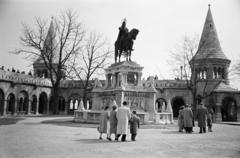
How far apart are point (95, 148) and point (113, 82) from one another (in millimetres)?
12056

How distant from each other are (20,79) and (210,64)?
2702cm

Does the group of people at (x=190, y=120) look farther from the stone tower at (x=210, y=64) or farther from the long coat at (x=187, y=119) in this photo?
the stone tower at (x=210, y=64)

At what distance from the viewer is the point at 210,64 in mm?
39938

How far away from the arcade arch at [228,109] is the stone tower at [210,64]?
105 inches

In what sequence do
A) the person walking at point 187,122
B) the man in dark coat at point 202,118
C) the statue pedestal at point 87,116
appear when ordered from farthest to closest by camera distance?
the statue pedestal at point 87,116
the man in dark coat at point 202,118
the person walking at point 187,122

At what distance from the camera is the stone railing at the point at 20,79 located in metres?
34.7

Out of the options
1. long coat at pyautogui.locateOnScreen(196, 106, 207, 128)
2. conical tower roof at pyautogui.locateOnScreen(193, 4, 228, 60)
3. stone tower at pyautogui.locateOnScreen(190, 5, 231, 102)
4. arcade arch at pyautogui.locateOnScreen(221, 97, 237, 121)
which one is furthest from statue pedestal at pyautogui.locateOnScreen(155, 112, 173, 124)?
conical tower roof at pyautogui.locateOnScreen(193, 4, 228, 60)

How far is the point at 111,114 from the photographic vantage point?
10836mm

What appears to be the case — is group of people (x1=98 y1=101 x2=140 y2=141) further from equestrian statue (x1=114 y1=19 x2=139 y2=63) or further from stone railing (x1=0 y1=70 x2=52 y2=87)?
stone railing (x1=0 y1=70 x2=52 y2=87)

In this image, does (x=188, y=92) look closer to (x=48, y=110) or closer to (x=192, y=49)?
(x=192, y=49)

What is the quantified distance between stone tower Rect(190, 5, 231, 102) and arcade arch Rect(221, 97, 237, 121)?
2657 millimetres

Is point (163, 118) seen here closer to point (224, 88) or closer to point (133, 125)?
point (133, 125)

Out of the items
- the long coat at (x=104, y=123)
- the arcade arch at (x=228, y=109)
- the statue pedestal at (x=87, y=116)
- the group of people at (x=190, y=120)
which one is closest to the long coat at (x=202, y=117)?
the group of people at (x=190, y=120)

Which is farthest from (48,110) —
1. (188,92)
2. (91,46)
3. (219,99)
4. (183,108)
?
(183,108)
